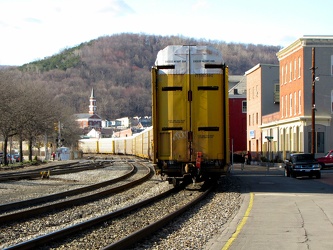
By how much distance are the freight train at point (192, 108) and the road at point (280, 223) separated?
2.16 m

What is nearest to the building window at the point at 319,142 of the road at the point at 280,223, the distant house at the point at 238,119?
the distant house at the point at 238,119

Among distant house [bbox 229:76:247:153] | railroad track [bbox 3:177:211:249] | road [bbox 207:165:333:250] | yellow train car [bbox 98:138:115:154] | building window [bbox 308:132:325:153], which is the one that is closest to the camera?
railroad track [bbox 3:177:211:249]

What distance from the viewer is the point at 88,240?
422 inches

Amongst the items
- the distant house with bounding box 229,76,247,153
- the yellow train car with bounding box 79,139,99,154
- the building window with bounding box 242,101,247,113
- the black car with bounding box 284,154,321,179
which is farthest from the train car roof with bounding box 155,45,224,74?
the yellow train car with bounding box 79,139,99,154

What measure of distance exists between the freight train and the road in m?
2.16

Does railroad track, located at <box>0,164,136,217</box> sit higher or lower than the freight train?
lower

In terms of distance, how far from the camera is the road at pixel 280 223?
10.4 meters

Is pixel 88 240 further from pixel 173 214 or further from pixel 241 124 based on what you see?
pixel 241 124

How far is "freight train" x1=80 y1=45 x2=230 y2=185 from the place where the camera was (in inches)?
781

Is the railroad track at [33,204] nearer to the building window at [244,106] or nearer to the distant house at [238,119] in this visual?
the distant house at [238,119]

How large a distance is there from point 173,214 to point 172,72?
7200 millimetres

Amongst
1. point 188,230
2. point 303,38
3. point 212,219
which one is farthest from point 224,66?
point 303,38

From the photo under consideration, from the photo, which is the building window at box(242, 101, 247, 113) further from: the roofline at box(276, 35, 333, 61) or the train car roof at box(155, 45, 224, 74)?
the train car roof at box(155, 45, 224, 74)

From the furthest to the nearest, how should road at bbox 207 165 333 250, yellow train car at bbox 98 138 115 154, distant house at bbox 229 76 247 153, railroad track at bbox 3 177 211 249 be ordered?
yellow train car at bbox 98 138 115 154
distant house at bbox 229 76 247 153
road at bbox 207 165 333 250
railroad track at bbox 3 177 211 249
